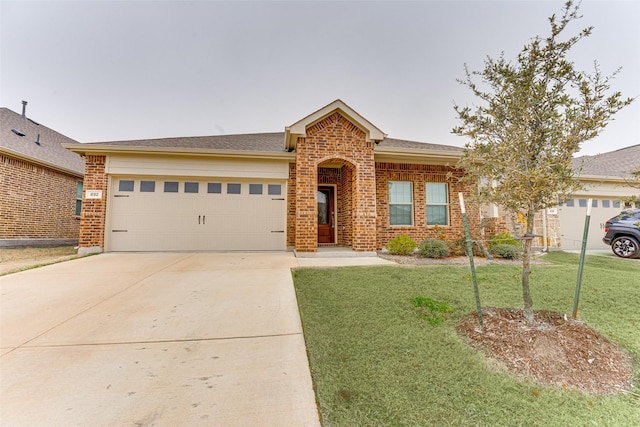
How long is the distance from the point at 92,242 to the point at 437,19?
14.7 metres

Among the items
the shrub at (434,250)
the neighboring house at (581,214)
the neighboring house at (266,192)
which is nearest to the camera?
the shrub at (434,250)

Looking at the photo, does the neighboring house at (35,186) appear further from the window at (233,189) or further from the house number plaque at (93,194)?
the window at (233,189)

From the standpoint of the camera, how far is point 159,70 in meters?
11.0

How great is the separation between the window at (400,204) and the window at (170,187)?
24.0 ft

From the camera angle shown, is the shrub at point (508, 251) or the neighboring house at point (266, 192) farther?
the neighboring house at point (266, 192)

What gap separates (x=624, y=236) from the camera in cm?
826

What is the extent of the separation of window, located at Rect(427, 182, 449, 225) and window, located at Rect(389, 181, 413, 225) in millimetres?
717

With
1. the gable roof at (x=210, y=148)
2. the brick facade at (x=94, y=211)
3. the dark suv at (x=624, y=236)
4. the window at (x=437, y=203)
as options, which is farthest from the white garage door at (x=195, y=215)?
the dark suv at (x=624, y=236)

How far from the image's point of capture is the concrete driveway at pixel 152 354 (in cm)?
166

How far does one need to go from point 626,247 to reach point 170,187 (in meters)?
15.2

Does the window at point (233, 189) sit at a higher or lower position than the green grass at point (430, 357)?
higher

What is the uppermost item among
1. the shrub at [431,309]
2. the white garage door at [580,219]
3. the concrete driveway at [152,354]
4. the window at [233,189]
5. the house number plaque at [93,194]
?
the window at [233,189]

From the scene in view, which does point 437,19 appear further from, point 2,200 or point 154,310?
point 2,200

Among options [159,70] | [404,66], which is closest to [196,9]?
[159,70]
